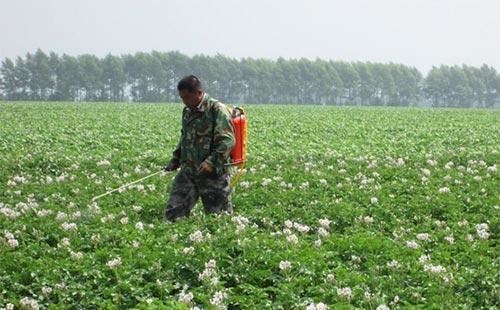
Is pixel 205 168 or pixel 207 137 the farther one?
pixel 207 137

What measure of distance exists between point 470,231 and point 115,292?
17.7 ft

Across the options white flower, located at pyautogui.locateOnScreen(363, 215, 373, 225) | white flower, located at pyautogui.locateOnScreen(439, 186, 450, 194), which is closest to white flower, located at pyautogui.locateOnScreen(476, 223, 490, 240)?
white flower, located at pyautogui.locateOnScreen(363, 215, 373, 225)

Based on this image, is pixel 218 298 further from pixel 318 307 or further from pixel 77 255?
pixel 77 255

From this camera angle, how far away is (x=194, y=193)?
29.2ft

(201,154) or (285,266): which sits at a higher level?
(201,154)

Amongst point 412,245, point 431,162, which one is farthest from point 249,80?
point 412,245

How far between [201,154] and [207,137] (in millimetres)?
277

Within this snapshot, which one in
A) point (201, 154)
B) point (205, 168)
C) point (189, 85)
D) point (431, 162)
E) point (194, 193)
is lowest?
point (431, 162)

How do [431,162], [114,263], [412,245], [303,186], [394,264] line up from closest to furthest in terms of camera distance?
[114,263] → [394,264] → [412,245] → [303,186] → [431,162]

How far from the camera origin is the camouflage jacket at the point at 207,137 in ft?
27.4

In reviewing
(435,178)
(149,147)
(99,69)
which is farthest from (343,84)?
(435,178)

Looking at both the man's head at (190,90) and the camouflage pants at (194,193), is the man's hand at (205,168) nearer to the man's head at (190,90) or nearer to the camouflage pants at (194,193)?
the camouflage pants at (194,193)

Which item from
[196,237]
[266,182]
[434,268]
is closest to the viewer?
[434,268]

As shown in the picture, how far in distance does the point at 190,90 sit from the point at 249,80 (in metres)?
143
